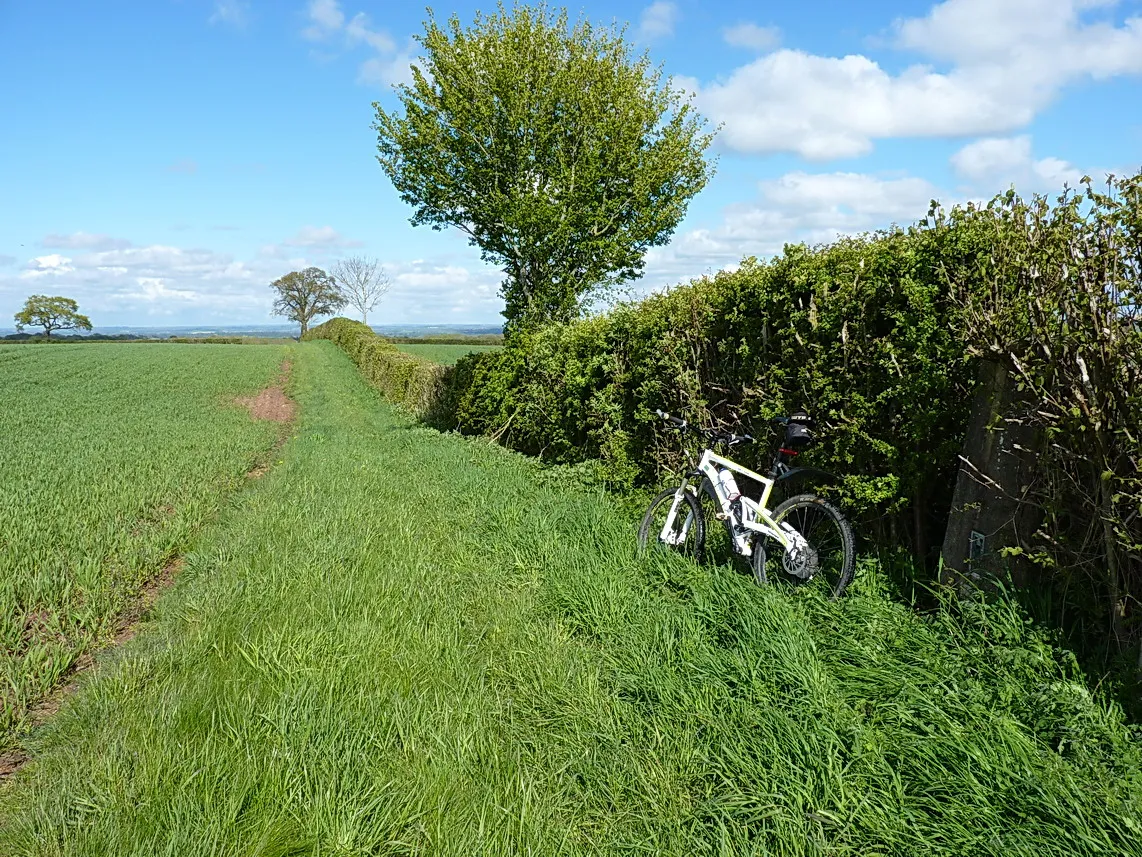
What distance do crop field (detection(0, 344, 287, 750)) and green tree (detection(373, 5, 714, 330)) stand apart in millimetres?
9445

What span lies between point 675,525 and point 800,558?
54.1 inches

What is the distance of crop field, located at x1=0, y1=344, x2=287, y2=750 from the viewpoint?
197 inches

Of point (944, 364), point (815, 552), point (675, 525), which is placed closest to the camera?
point (944, 364)

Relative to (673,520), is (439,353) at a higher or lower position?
lower

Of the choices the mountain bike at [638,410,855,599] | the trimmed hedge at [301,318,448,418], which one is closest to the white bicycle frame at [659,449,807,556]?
the mountain bike at [638,410,855,599]

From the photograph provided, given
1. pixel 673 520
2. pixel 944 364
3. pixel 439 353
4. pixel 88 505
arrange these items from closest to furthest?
1. pixel 944 364
2. pixel 673 520
3. pixel 88 505
4. pixel 439 353

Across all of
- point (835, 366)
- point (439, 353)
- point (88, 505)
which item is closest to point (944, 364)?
point (835, 366)

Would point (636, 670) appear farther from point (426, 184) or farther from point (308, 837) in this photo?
point (426, 184)

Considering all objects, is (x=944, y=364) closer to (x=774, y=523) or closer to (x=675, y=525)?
(x=774, y=523)

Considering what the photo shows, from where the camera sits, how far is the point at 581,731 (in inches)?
129

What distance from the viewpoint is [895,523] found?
443 centimetres

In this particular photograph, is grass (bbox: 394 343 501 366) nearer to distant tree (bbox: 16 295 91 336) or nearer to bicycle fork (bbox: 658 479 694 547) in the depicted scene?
bicycle fork (bbox: 658 479 694 547)

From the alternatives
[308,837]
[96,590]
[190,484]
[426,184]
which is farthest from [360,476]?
[426,184]

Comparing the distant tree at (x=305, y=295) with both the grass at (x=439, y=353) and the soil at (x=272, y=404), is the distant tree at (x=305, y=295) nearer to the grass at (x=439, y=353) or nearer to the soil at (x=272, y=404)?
the grass at (x=439, y=353)
